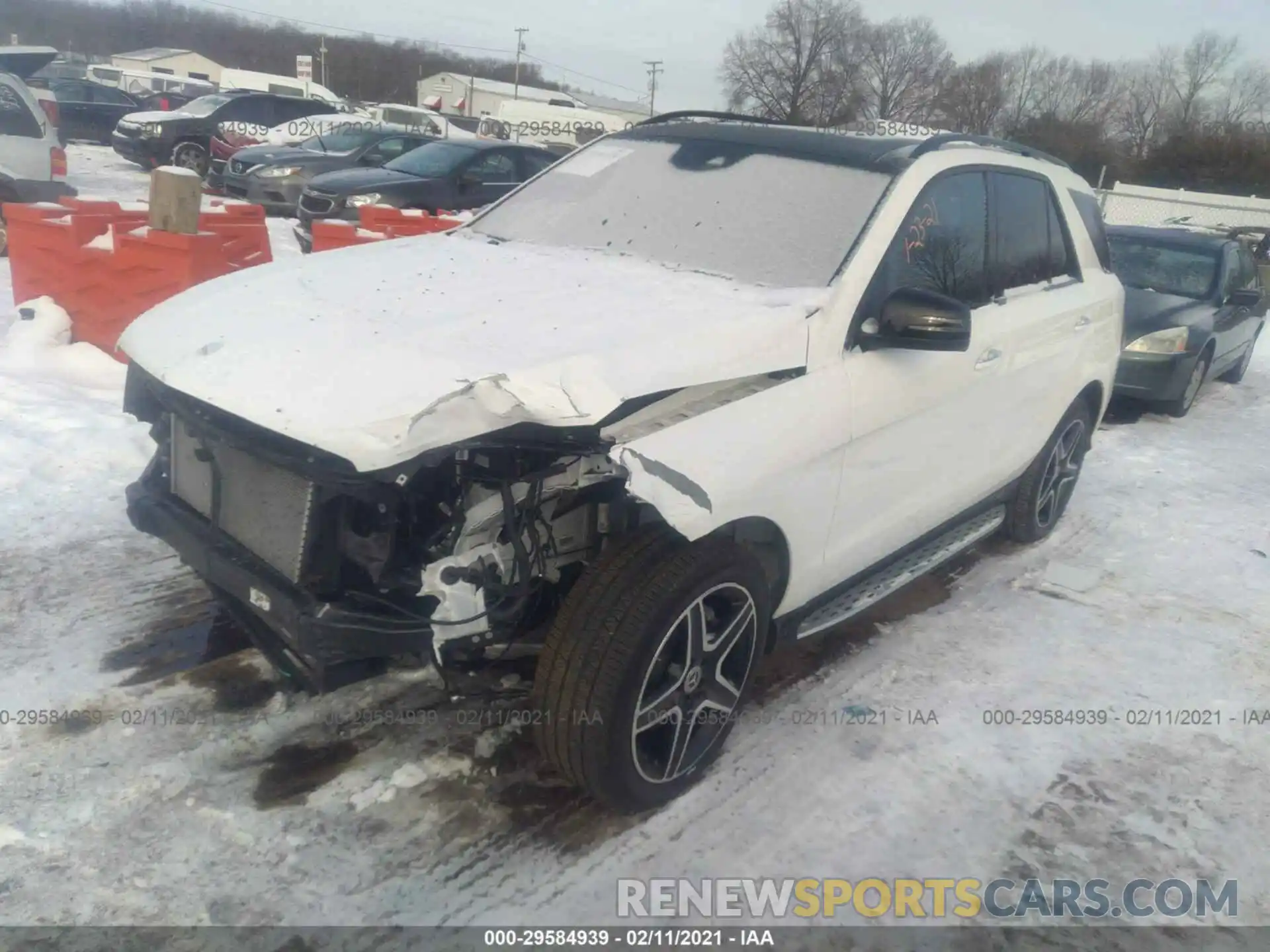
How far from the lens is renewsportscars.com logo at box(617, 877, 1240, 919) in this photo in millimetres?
2645

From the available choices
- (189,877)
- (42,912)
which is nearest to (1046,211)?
(189,877)

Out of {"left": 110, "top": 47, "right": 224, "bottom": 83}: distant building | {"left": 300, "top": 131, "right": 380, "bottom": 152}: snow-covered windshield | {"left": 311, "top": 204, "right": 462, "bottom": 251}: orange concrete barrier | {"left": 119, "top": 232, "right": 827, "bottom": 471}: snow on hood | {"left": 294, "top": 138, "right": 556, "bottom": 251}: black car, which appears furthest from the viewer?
{"left": 110, "top": 47, "right": 224, "bottom": 83}: distant building

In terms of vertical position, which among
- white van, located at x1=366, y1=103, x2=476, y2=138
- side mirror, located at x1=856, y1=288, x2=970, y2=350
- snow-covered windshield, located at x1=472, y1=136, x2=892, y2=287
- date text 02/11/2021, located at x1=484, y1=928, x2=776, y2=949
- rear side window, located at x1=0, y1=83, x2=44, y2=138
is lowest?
date text 02/11/2021, located at x1=484, y1=928, x2=776, y2=949

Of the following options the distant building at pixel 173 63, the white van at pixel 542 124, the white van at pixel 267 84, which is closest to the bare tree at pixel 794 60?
the white van at pixel 542 124

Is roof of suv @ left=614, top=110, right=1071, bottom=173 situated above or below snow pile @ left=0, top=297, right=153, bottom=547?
above

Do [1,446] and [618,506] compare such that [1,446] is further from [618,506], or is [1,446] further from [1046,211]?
[1046,211]

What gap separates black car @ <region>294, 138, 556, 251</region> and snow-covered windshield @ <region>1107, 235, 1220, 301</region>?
597 centimetres

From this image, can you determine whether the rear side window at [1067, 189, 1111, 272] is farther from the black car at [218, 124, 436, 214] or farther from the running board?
the black car at [218, 124, 436, 214]

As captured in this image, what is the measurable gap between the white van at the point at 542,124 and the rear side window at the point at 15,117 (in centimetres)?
2375

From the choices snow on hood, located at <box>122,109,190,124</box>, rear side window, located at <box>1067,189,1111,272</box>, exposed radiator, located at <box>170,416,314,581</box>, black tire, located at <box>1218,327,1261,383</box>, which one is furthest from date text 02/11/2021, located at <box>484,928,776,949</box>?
snow on hood, located at <box>122,109,190,124</box>

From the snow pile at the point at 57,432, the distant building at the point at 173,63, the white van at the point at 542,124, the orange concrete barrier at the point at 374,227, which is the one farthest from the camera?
the distant building at the point at 173,63

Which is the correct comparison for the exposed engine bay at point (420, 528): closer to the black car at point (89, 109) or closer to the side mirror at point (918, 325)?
the side mirror at point (918, 325)

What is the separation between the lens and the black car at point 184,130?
1711 cm

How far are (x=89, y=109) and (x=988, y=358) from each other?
24866 millimetres
